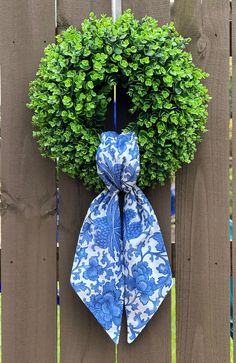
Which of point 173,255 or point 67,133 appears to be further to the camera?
point 173,255

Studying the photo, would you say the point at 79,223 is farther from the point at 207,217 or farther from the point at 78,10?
the point at 78,10

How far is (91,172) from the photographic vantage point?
2.18 meters

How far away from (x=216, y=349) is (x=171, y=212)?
23.8 inches

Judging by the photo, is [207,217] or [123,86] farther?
[207,217]

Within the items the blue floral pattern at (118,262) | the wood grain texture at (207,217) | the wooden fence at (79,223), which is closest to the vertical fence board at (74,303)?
the wooden fence at (79,223)

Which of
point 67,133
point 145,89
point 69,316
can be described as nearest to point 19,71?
point 67,133

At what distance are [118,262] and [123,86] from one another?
0.68m

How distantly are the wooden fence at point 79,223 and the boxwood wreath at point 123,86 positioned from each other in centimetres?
20

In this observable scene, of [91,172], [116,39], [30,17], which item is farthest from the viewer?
[30,17]

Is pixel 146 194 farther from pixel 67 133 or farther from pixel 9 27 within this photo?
pixel 9 27

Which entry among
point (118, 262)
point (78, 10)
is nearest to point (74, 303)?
point (118, 262)

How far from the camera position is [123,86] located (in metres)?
2.16

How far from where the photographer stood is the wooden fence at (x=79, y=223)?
2.34 meters

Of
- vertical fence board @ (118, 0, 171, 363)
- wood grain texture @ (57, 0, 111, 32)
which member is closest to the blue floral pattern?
vertical fence board @ (118, 0, 171, 363)
